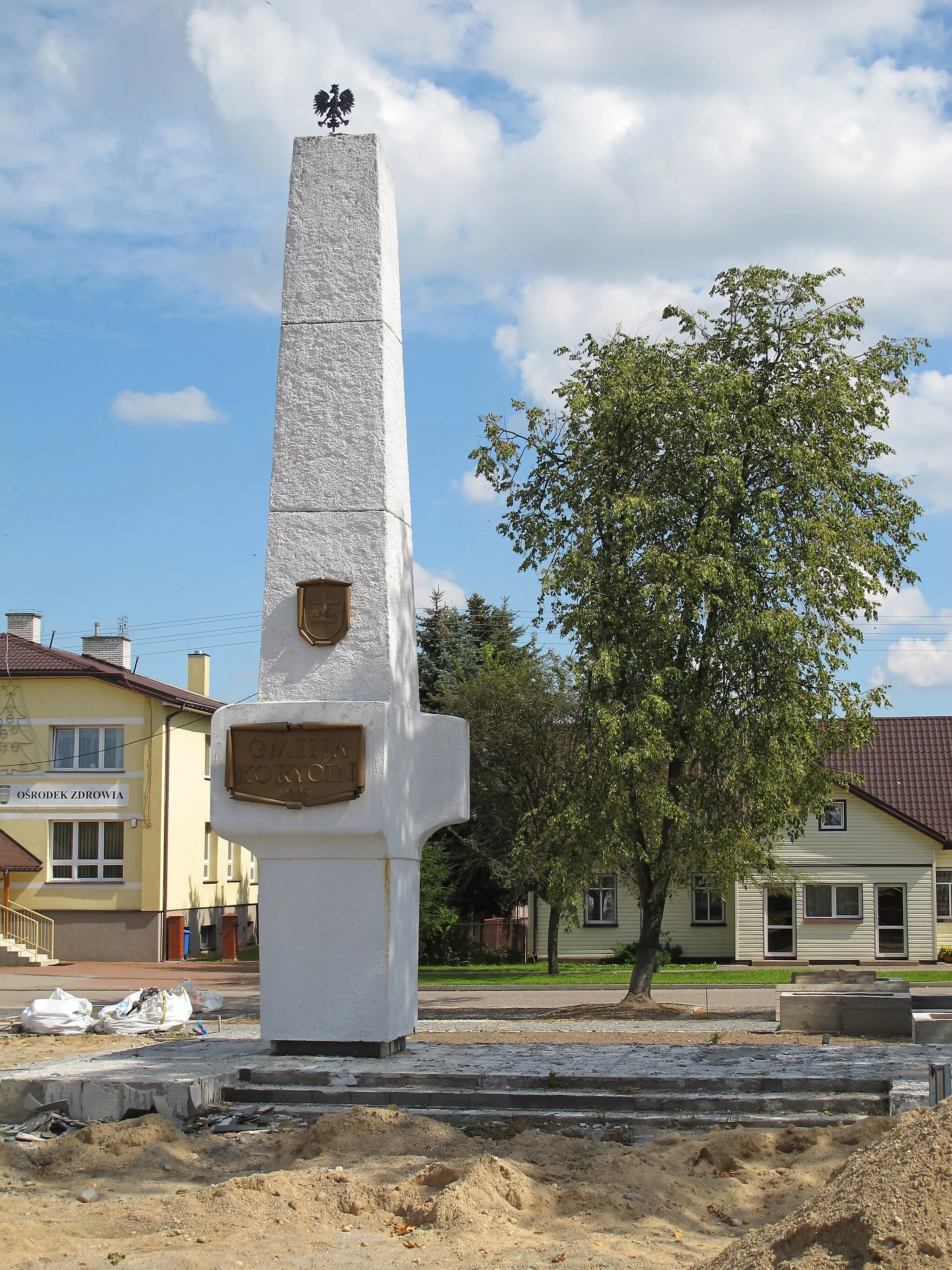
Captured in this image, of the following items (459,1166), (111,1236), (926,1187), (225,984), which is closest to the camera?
(926,1187)

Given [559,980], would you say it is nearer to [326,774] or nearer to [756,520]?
[756,520]

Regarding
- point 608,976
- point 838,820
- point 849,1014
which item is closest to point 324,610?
point 849,1014

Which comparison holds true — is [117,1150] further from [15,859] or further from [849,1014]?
[15,859]

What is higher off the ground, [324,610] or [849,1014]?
[324,610]

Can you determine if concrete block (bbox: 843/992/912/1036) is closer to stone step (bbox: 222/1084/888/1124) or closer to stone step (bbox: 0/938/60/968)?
stone step (bbox: 222/1084/888/1124)

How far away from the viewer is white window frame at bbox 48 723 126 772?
118 feet

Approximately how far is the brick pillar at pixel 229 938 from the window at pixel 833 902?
15.8 metres

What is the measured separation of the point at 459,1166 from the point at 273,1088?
9.78 ft

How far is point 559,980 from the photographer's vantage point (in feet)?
96.9

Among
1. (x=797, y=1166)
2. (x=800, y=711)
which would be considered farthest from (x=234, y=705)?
(x=800, y=711)

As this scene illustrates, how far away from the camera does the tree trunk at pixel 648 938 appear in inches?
869

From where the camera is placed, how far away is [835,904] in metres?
35.9

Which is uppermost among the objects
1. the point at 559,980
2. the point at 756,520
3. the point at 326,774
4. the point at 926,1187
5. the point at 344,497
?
the point at 756,520

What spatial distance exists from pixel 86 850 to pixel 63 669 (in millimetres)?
4891
